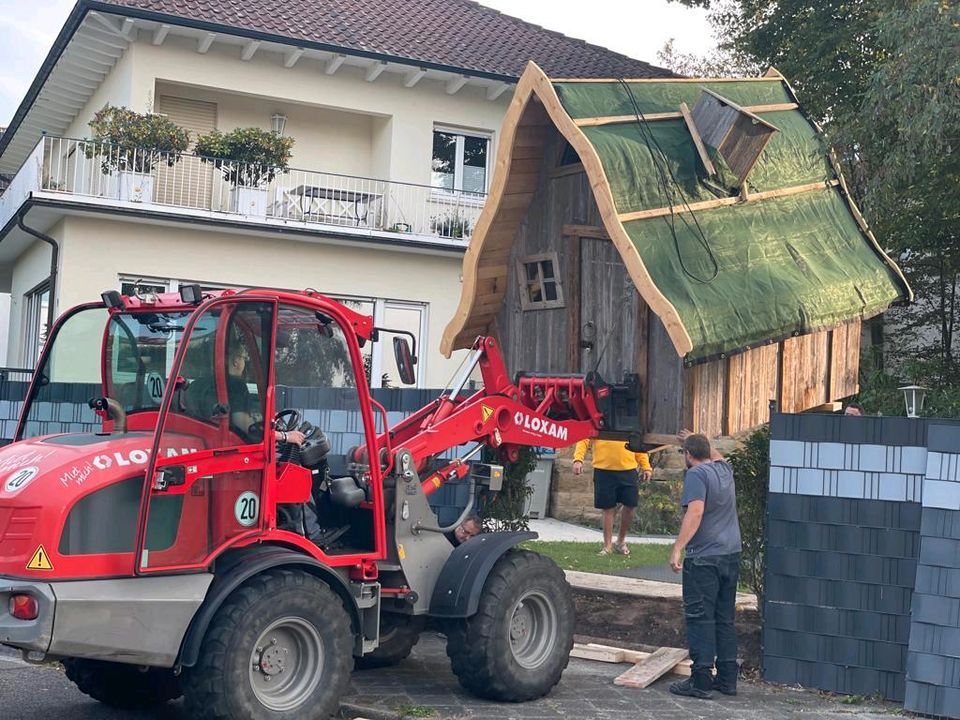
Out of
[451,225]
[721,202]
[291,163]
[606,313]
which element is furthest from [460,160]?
[721,202]

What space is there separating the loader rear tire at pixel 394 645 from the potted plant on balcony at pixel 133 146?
12.6m

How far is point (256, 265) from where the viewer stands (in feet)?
67.8

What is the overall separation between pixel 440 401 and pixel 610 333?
1604 mm

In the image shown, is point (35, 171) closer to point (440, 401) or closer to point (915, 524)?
point (440, 401)

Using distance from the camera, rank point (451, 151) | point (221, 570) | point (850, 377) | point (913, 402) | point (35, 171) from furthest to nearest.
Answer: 1. point (451, 151)
2. point (35, 171)
3. point (850, 377)
4. point (913, 402)
5. point (221, 570)

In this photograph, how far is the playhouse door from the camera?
9.29 meters

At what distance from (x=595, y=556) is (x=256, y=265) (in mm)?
9012

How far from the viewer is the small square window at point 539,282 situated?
32.7 feet

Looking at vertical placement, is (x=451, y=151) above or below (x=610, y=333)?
above

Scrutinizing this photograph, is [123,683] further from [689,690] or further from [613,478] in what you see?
[613,478]

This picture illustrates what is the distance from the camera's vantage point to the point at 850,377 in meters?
10.2

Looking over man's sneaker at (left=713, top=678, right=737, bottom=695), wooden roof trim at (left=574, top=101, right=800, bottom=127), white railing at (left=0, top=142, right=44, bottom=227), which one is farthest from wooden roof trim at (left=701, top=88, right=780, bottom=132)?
white railing at (left=0, top=142, right=44, bottom=227)

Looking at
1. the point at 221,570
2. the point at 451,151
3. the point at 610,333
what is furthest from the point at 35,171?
the point at 221,570

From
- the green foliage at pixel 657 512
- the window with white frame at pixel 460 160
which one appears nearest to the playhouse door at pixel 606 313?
the green foliage at pixel 657 512
